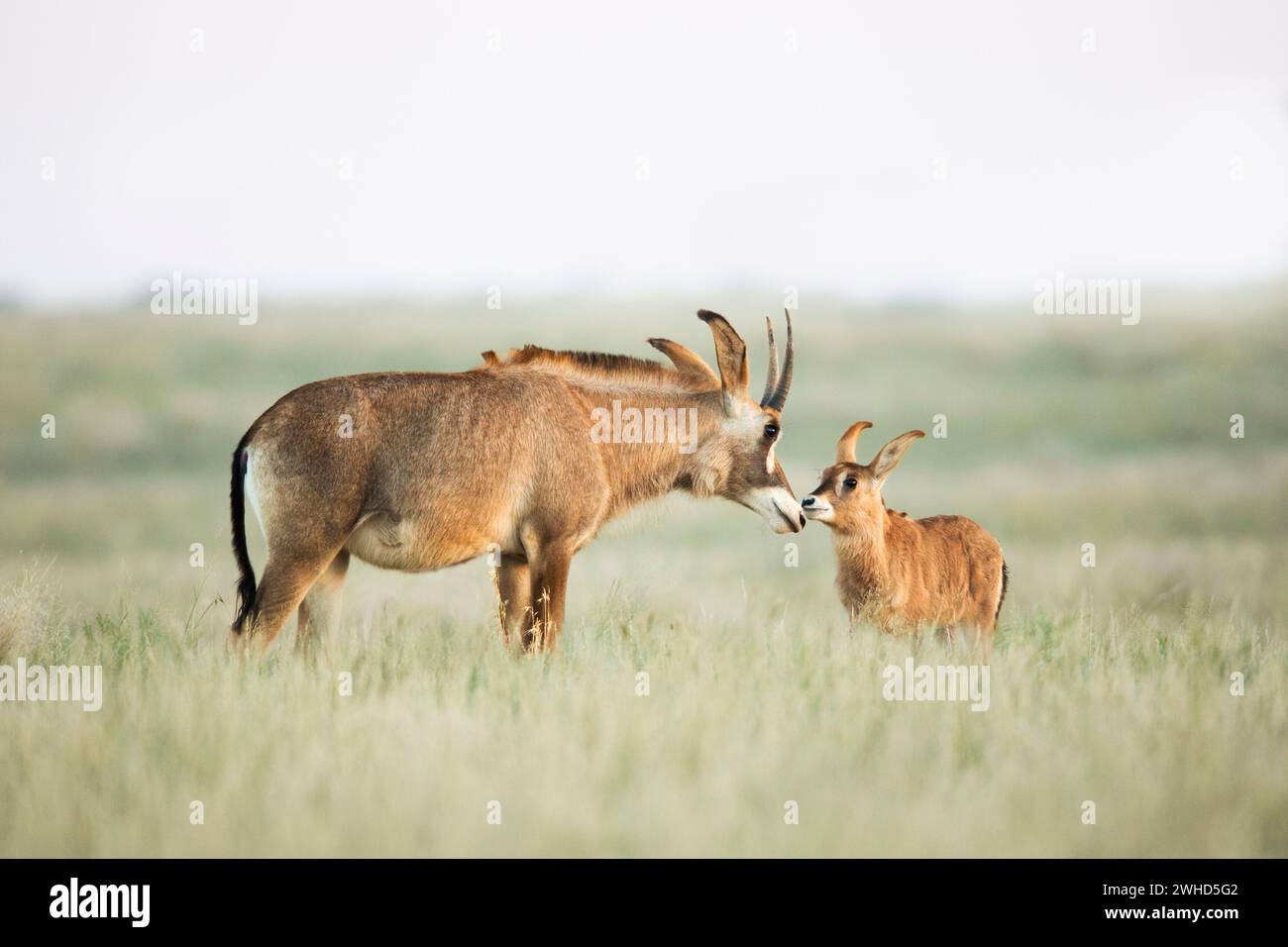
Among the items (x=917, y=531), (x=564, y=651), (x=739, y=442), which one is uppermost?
(x=739, y=442)

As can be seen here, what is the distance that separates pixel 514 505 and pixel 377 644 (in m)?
1.43

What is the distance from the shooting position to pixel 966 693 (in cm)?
864

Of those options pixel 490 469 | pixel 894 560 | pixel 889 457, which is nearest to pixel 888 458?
pixel 889 457

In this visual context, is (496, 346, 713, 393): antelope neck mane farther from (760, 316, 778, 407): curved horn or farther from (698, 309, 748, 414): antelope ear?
(760, 316, 778, 407): curved horn

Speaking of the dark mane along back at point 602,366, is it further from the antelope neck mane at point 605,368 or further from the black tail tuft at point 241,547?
the black tail tuft at point 241,547

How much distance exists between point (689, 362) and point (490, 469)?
2.40m

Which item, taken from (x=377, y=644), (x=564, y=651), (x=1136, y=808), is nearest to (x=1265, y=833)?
(x=1136, y=808)

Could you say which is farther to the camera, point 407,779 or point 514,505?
point 514,505

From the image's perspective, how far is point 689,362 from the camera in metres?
11.2

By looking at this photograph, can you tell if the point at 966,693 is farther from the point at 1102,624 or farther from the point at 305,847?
the point at 305,847

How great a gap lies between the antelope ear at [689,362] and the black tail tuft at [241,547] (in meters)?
3.51

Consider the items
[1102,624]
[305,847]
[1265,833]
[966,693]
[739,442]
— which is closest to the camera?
[305,847]

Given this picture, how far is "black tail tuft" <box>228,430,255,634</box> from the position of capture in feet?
30.3

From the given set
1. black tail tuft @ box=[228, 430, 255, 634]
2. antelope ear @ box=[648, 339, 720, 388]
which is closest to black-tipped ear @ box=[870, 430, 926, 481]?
antelope ear @ box=[648, 339, 720, 388]
